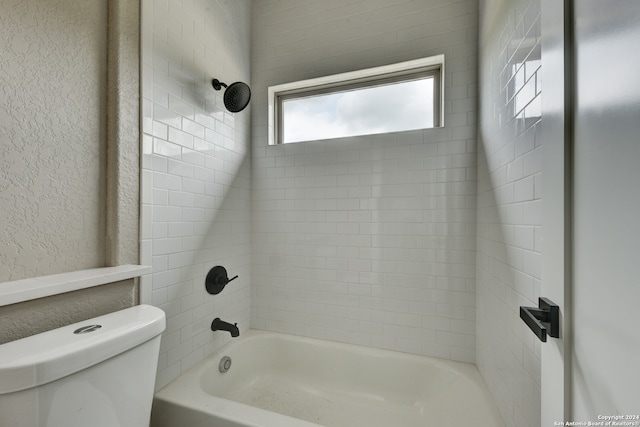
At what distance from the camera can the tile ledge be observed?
0.76 metres

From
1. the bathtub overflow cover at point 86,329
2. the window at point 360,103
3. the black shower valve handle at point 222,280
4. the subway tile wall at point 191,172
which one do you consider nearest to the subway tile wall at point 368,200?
the window at point 360,103

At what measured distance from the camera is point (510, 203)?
1.05 meters

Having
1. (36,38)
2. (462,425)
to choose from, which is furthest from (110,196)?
(462,425)

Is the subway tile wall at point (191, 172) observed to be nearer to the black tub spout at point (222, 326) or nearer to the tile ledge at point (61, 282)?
the black tub spout at point (222, 326)

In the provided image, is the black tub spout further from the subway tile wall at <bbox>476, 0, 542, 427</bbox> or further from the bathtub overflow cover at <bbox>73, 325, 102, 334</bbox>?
the subway tile wall at <bbox>476, 0, 542, 427</bbox>

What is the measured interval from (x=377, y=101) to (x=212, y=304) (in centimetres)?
174

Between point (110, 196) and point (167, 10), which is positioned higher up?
point (167, 10)

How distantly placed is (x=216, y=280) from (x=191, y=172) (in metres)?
0.66

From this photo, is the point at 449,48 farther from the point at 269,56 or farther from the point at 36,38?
the point at 36,38

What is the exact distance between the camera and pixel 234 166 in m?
1.86

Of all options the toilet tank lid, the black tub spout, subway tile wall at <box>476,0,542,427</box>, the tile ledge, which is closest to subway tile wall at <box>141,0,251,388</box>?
the black tub spout

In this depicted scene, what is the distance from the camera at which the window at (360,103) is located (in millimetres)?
1783

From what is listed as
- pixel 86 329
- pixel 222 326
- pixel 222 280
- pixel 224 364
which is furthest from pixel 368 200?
pixel 86 329

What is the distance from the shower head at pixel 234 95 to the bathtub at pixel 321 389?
152 cm
